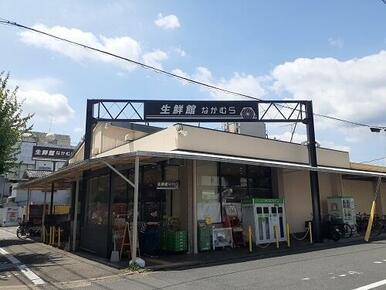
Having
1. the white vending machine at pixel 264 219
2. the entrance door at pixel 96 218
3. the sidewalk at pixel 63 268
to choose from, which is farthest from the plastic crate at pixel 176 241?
the white vending machine at pixel 264 219

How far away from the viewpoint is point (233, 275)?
988 cm

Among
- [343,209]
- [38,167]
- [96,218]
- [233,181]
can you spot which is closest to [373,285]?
[233,181]

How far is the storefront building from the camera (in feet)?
45.8

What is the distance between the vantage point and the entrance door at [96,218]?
1377 centimetres

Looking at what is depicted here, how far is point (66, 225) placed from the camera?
2098cm

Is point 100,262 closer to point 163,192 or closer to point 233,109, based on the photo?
point 163,192

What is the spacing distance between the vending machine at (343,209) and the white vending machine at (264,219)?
4588mm

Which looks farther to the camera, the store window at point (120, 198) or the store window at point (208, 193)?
the store window at point (208, 193)

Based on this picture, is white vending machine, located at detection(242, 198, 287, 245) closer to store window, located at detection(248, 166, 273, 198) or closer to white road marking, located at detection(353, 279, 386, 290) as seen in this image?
store window, located at detection(248, 166, 273, 198)

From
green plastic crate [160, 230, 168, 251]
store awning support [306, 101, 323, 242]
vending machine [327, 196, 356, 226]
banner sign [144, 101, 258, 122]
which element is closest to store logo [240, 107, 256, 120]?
banner sign [144, 101, 258, 122]

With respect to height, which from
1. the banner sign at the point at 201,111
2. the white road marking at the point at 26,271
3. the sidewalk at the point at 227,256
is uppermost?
the banner sign at the point at 201,111

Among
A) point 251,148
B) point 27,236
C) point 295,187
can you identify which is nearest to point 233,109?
point 251,148

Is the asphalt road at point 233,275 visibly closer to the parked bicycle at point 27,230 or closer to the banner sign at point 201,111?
the banner sign at point 201,111

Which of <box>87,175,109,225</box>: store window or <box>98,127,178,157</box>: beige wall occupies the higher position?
<box>98,127,178,157</box>: beige wall
